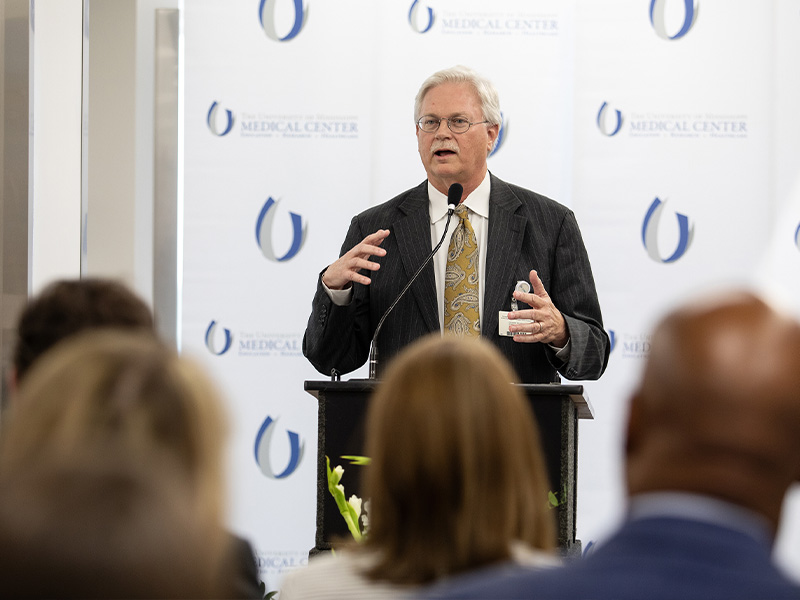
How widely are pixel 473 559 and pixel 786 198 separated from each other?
430 cm

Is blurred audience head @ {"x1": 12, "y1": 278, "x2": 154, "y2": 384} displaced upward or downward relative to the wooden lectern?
upward

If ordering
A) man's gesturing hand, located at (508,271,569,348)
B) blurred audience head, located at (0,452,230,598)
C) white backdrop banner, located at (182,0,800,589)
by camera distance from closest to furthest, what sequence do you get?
blurred audience head, located at (0,452,230,598)
man's gesturing hand, located at (508,271,569,348)
white backdrop banner, located at (182,0,800,589)

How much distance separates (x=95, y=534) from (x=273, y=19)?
4.92m

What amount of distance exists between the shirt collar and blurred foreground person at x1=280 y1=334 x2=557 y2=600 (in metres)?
2.65

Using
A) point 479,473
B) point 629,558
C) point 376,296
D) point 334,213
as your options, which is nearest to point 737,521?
point 629,558

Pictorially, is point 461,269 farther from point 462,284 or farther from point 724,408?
point 724,408

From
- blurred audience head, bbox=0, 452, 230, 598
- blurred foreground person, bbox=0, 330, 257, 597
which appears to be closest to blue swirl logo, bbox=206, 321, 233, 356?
blurred foreground person, bbox=0, 330, 257, 597

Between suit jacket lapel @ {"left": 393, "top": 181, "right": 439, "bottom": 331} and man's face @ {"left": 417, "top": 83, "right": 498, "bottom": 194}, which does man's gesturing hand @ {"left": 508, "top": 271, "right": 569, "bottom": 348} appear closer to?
suit jacket lapel @ {"left": 393, "top": 181, "right": 439, "bottom": 331}

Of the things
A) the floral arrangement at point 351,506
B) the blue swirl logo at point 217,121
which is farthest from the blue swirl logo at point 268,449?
the floral arrangement at point 351,506

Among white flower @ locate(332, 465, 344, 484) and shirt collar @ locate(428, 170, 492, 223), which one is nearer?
white flower @ locate(332, 465, 344, 484)

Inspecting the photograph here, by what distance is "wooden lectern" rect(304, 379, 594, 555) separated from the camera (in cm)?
304

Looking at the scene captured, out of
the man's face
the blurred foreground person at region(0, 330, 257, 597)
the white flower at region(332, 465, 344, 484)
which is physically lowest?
the white flower at region(332, 465, 344, 484)

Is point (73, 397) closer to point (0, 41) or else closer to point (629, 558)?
point (629, 558)

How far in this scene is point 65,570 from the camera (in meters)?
0.83
